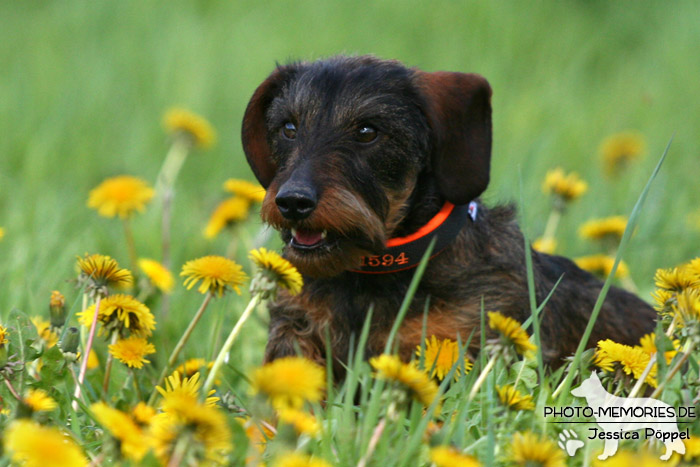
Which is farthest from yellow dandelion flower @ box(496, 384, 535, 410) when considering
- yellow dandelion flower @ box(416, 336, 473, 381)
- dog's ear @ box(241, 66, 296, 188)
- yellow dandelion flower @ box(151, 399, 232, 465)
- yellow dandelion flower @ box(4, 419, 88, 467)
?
dog's ear @ box(241, 66, 296, 188)

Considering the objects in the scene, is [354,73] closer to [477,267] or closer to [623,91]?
[477,267]

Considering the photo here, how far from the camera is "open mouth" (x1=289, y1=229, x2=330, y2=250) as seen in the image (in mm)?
2986

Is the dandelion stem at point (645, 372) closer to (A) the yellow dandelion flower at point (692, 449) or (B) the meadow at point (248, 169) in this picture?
(B) the meadow at point (248, 169)

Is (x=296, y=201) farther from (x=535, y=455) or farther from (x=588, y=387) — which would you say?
(x=535, y=455)

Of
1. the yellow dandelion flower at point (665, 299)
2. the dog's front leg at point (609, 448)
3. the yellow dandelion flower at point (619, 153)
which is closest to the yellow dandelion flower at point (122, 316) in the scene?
the dog's front leg at point (609, 448)

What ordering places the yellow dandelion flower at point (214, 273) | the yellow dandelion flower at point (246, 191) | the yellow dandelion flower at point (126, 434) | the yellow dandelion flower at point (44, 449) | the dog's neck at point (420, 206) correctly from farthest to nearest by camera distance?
the yellow dandelion flower at point (246, 191)
the dog's neck at point (420, 206)
the yellow dandelion flower at point (214, 273)
the yellow dandelion flower at point (126, 434)
the yellow dandelion flower at point (44, 449)

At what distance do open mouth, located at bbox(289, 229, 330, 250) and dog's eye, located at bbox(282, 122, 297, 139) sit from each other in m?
0.47

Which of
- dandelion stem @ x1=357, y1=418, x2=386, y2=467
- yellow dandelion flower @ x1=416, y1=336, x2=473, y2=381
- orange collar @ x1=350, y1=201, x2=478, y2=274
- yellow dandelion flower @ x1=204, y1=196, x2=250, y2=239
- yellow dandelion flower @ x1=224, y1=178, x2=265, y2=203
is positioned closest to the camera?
dandelion stem @ x1=357, y1=418, x2=386, y2=467

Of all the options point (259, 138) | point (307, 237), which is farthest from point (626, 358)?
point (259, 138)

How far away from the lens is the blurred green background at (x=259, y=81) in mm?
5773

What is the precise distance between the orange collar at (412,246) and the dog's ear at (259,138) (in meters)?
0.65

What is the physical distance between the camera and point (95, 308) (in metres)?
2.43

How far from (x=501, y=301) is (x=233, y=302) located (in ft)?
6.68

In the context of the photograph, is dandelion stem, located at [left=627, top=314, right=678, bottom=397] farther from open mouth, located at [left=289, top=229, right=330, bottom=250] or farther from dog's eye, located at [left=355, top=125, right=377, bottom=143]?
dog's eye, located at [left=355, top=125, right=377, bottom=143]
